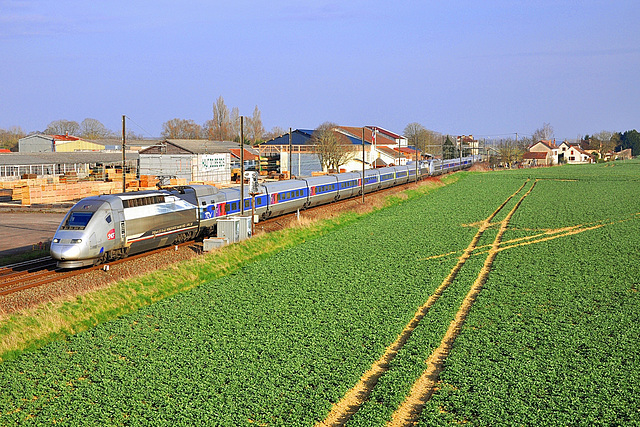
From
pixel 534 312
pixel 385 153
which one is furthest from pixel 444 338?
pixel 385 153

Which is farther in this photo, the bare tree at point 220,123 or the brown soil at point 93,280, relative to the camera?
the bare tree at point 220,123

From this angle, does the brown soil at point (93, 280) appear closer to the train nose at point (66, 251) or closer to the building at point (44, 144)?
the train nose at point (66, 251)

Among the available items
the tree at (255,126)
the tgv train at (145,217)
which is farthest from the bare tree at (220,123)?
the tgv train at (145,217)

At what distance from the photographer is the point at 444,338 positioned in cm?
1859

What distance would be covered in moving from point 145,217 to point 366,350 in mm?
16253

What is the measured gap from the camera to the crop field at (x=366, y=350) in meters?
13.4

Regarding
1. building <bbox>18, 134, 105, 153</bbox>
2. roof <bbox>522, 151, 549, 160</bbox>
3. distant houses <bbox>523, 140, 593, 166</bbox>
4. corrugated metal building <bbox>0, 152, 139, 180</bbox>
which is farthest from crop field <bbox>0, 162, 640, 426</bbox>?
roof <bbox>522, 151, 549, 160</bbox>

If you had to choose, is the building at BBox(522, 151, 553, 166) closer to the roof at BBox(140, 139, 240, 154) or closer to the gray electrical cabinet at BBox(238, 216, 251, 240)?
the roof at BBox(140, 139, 240, 154)

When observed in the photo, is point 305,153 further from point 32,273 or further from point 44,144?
point 32,273

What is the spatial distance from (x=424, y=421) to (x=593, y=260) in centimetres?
2050

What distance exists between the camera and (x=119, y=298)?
22.0 m

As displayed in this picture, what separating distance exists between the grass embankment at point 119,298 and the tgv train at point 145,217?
123 inches

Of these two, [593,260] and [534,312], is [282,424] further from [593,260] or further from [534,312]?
[593,260]

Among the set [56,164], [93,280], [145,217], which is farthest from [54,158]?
[93,280]
